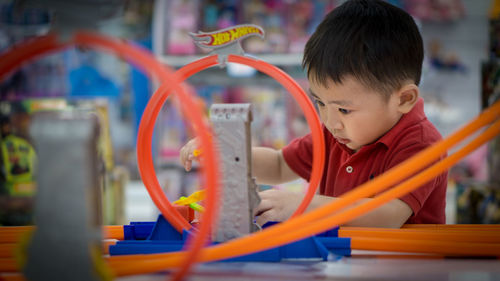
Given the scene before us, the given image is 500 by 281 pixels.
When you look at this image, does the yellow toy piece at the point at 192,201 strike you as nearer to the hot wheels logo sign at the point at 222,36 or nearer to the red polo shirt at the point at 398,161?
the hot wheels logo sign at the point at 222,36

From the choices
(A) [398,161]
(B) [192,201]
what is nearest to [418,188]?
(A) [398,161]

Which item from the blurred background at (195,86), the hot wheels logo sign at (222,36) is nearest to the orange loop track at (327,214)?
the hot wheels logo sign at (222,36)

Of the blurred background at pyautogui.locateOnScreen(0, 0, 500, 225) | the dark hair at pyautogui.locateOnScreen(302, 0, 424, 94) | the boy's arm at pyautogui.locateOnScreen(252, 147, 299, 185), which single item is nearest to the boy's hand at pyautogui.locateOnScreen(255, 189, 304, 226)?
the dark hair at pyautogui.locateOnScreen(302, 0, 424, 94)

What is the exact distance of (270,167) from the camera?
1297 mm

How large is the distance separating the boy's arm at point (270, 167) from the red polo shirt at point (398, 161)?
0.47 ft

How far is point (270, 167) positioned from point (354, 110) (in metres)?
0.41

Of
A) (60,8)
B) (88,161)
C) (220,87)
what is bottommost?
(88,161)

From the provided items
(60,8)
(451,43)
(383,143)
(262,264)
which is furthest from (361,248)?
(451,43)

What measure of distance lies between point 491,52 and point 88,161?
6.24 feet

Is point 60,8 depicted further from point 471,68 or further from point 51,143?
point 471,68

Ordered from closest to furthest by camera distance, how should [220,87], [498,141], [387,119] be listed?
1. [387,119]
2. [498,141]
3. [220,87]

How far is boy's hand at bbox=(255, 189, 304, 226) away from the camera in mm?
776

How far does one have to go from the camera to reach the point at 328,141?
122 cm

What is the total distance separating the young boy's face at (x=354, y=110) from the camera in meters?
0.93
